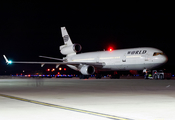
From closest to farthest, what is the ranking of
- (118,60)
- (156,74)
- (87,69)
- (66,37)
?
(156,74) → (118,60) → (87,69) → (66,37)

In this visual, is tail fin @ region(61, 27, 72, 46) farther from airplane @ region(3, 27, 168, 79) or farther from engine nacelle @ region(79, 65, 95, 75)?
engine nacelle @ region(79, 65, 95, 75)

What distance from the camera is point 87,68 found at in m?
36.1

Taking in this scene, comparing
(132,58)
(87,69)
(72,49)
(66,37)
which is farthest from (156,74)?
(66,37)

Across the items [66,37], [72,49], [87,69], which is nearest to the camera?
[87,69]

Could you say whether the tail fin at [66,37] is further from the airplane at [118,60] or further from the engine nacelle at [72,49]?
the airplane at [118,60]

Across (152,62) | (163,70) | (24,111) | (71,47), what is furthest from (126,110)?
(71,47)

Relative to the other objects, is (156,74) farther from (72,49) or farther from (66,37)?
(66,37)

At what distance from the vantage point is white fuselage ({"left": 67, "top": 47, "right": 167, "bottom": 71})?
105 feet

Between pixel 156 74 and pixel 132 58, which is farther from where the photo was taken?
pixel 156 74

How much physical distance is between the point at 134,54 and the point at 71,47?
44.2ft

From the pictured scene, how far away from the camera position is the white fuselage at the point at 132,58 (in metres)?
32.0

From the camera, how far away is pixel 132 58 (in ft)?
110

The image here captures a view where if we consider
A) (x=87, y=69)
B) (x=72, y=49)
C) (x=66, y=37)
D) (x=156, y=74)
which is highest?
(x=66, y=37)

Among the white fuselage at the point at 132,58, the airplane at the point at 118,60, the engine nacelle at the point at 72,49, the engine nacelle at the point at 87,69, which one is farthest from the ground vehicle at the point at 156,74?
the engine nacelle at the point at 72,49
